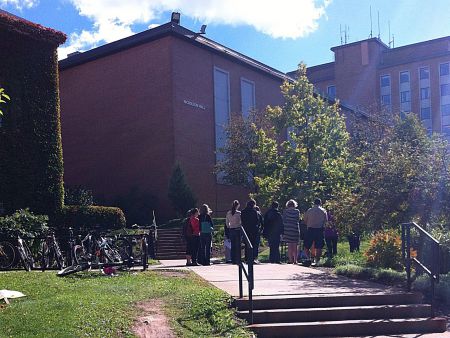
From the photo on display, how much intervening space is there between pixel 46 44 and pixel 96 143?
11061 mm

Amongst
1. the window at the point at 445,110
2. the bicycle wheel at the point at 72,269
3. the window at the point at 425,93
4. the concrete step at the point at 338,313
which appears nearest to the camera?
the concrete step at the point at 338,313

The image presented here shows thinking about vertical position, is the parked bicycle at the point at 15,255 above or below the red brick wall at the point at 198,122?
below

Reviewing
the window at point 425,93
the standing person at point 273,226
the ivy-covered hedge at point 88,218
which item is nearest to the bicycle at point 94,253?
the standing person at point 273,226

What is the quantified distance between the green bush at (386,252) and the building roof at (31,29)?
15.6 meters

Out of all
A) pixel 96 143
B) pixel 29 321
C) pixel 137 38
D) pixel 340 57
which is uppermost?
pixel 340 57

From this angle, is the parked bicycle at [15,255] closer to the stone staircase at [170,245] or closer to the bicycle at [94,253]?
the bicycle at [94,253]

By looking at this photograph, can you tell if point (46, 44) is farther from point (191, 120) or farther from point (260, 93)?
point (260, 93)

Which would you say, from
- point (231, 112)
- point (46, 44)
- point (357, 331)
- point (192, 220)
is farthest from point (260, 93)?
point (357, 331)

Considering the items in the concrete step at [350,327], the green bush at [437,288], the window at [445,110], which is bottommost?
the concrete step at [350,327]

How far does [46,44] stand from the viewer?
23203 mm

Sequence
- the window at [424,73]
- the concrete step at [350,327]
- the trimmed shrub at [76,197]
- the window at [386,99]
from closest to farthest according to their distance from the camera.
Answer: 1. the concrete step at [350,327]
2. the trimmed shrub at [76,197]
3. the window at [424,73]
4. the window at [386,99]

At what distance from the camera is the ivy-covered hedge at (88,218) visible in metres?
22.6

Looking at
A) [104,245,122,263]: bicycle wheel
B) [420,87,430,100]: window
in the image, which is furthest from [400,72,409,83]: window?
[104,245,122,263]: bicycle wheel

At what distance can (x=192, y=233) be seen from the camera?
13609 mm
